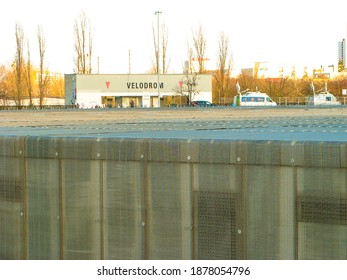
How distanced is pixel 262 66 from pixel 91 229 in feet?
623

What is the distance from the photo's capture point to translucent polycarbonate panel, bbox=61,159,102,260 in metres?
9.87

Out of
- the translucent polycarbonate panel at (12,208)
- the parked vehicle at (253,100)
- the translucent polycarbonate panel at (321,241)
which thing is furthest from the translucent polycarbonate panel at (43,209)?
the parked vehicle at (253,100)

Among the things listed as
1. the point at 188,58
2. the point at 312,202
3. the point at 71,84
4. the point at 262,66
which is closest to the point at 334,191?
the point at 312,202

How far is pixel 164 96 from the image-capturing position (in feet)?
292

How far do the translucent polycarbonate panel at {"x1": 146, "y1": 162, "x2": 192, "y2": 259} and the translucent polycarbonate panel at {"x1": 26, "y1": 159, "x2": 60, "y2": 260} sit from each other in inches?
55.8

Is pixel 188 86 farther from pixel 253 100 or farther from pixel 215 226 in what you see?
pixel 215 226

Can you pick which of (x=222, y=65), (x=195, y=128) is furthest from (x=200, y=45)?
(x=195, y=128)

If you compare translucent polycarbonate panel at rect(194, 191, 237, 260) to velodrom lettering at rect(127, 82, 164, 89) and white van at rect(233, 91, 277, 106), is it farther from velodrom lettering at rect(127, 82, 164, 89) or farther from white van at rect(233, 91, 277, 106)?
velodrom lettering at rect(127, 82, 164, 89)

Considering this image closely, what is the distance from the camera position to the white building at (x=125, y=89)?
277ft

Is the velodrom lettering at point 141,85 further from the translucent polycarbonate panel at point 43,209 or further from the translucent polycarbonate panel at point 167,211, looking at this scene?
the translucent polycarbonate panel at point 167,211

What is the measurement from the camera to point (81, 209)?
10.0m

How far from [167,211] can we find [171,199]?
141mm
